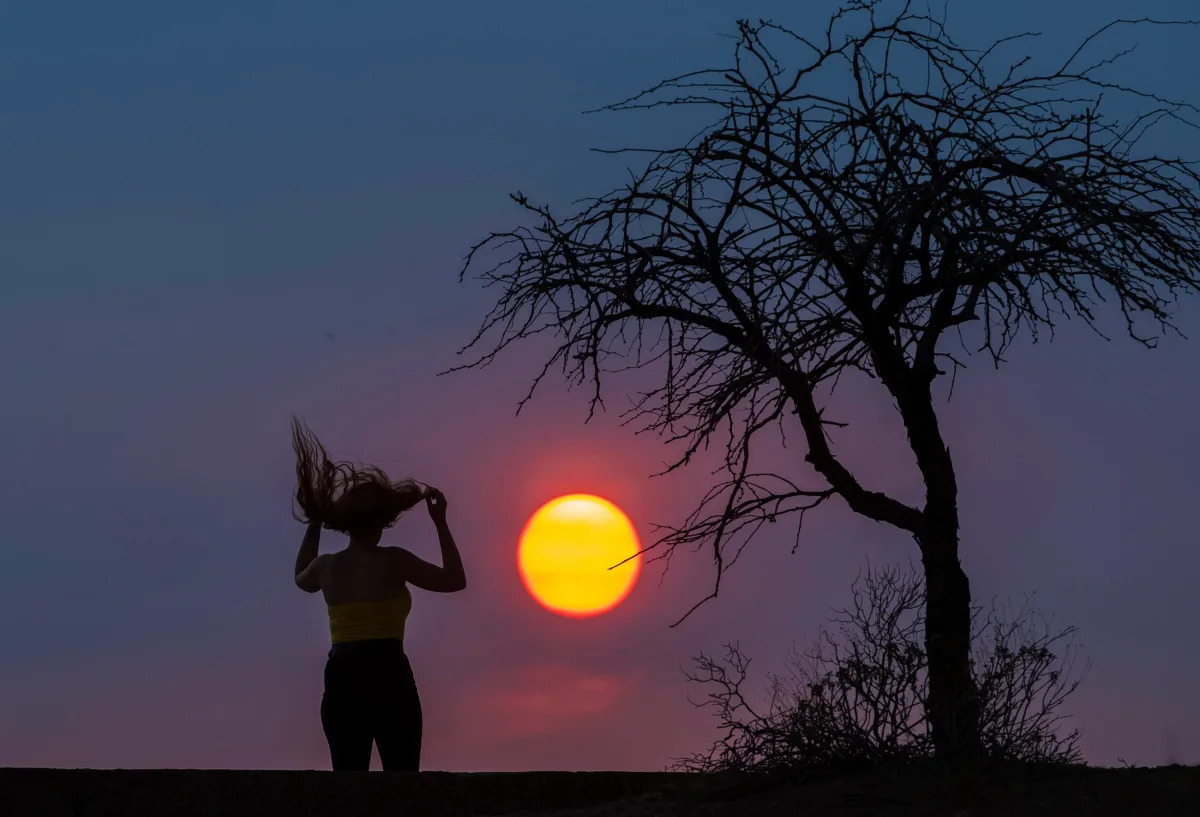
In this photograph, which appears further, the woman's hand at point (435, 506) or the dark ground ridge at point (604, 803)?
the woman's hand at point (435, 506)

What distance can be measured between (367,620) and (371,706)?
1.43ft

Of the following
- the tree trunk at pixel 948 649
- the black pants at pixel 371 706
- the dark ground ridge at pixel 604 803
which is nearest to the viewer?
the dark ground ridge at pixel 604 803

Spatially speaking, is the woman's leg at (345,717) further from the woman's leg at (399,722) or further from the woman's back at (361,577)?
the woman's back at (361,577)

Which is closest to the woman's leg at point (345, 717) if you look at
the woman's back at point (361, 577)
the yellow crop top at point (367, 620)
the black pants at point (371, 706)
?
the black pants at point (371, 706)

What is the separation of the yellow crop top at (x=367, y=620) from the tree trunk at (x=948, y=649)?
9.00ft

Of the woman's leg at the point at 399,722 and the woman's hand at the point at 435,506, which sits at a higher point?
the woman's hand at the point at 435,506

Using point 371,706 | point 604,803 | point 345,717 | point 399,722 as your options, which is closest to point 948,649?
point 604,803

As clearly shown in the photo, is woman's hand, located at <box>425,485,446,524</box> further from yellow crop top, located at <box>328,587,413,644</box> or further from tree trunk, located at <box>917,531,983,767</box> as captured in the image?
tree trunk, located at <box>917,531,983,767</box>

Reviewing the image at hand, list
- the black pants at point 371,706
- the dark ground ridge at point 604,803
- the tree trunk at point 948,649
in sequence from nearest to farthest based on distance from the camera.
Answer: the dark ground ridge at point 604,803, the tree trunk at point 948,649, the black pants at point 371,706

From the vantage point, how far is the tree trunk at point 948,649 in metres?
6.86

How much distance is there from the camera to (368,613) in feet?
23.7

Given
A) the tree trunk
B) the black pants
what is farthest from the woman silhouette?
the tree trunk

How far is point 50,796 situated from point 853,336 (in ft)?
15.9

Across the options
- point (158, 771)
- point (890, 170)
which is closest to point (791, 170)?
point (890, 170)
